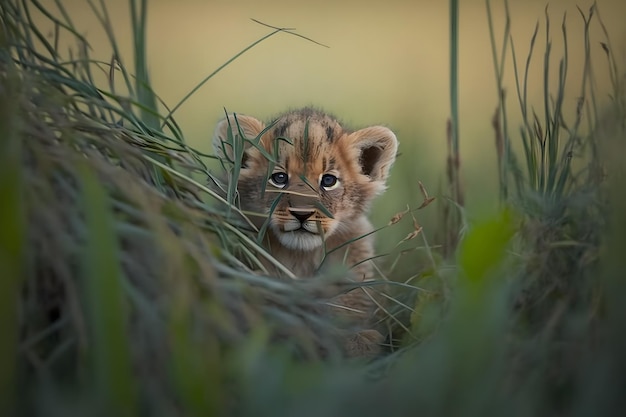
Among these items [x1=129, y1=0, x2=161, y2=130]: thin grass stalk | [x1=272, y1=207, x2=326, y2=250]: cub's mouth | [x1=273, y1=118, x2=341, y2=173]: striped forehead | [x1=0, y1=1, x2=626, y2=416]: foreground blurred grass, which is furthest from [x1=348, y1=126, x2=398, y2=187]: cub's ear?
[x1=0, y1=1, x2=626, y2=416]: foreground blurred grass

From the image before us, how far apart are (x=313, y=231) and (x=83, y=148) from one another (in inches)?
45.3

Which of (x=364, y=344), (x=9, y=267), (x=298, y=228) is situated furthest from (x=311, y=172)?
(x=9, y=267)

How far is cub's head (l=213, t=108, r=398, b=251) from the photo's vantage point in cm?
254

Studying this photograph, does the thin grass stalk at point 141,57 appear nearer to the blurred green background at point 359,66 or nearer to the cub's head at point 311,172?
the cub's head at point 311,172

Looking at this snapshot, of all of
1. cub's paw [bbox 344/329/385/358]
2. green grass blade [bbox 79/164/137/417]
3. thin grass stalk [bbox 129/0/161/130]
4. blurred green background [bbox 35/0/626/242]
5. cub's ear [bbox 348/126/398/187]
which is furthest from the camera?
blurred green background [bbox 35/0/626/242]

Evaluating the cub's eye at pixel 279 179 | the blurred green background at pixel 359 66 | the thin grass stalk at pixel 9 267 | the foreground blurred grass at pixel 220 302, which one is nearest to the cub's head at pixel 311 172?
the cub's eye at pixel 279 179

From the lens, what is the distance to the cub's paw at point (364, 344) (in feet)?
5.31

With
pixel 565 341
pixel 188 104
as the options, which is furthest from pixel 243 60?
pixel 565 341

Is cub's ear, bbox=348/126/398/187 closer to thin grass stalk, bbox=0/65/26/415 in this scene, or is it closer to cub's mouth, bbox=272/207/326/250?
cub's mouth, bbox=272/207/326/250

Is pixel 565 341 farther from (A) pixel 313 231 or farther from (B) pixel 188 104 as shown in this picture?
(B) pixel 188 104

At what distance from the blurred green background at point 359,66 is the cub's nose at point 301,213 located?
1.97 ft

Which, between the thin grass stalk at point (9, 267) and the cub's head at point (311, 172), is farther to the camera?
the cub's head at point (311, 172)

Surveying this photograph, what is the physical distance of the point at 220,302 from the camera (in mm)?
1275

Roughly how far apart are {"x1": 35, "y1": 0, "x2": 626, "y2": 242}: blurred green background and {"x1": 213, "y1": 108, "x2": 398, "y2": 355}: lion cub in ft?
0.66
